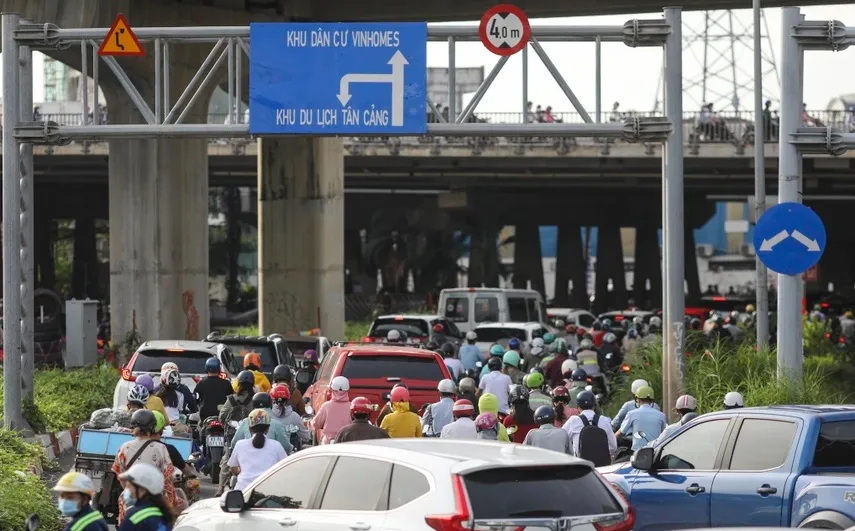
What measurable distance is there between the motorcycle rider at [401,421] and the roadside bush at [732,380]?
17.0ft

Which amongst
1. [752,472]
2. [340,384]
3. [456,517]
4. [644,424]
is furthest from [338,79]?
[456,517]

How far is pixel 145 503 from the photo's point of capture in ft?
27.3

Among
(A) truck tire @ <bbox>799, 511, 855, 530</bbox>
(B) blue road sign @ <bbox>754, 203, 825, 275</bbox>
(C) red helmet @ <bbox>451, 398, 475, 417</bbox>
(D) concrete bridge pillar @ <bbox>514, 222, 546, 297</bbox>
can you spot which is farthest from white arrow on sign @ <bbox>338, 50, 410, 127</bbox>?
(D) concrete bridge pillar @ <bbox>514, 222, 546, 297</bbox>

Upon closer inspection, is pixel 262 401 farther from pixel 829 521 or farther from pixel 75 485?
pixel 75 485

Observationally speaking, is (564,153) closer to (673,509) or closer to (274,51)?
(274,51)

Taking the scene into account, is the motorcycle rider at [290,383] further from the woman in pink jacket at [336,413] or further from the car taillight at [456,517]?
the car taillight at [456,517]

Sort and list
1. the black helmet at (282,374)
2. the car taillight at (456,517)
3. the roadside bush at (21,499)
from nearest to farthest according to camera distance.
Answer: the car taillight at (456,517)
the roadside bush at (21,499)
the black helmet at (282,374)

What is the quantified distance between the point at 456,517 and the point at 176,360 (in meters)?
13.1

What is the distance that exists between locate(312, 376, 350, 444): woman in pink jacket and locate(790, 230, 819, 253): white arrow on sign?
16.1 ft

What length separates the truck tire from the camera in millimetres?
9992

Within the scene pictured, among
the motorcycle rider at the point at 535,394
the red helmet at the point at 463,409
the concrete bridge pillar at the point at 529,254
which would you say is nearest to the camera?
the red helmet at the point at 463,409

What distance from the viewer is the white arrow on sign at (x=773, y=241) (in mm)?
16328

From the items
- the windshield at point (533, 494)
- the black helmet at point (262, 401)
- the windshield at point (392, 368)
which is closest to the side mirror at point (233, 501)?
the windshield at point (533, 494)

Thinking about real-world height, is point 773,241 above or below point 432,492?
above
